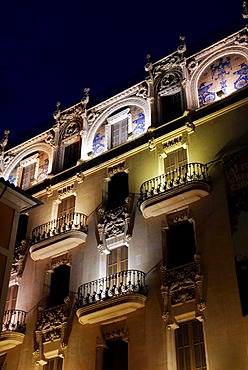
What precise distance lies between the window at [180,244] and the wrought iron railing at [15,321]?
7.99 metres

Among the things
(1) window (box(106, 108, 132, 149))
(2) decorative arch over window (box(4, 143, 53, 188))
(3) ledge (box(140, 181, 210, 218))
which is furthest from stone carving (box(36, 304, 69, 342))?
(1) window (box(106, 108, 132, 149))

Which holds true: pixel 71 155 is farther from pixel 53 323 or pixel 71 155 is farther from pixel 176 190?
pixel 53 323

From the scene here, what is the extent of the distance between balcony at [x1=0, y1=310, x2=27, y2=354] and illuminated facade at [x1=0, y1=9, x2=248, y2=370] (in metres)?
0.11

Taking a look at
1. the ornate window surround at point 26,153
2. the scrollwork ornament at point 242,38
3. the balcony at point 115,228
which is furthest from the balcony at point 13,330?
the scrollwork ornament at point 242,38

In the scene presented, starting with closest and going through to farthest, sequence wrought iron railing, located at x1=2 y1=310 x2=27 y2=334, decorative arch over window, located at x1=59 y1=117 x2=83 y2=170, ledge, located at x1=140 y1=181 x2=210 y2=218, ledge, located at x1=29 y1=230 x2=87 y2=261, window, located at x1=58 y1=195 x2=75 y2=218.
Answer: ledge, located at x1=140 y1=181 x2=210 y2=218
wrought iron railing, located at x1=2 y1=310 x2=27 y2=334
ledge, located at x1=29 y1=230 x2=87 y2=261
window, located at x1=58 y1=195 x2=75 y2=218
decorative arch over window, located at x1=59 y1=117 x2=83 y2=170

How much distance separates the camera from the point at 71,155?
3127 centimetres

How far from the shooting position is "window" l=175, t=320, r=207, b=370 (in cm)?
2000

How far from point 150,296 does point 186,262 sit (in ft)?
6.70

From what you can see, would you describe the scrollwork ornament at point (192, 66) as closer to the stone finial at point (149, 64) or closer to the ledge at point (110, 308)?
the stone finial at point (149, 64)

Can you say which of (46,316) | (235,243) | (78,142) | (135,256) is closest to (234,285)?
(235,243)

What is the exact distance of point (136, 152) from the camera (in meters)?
27.6

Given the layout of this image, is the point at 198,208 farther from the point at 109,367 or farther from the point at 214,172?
the point at 109,367

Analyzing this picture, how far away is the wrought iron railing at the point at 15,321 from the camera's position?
25.7m

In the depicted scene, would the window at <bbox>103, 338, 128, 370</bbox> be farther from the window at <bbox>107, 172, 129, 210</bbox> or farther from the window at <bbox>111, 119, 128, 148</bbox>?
the window at <bbox>111, 119, 128, 148</bbox>
